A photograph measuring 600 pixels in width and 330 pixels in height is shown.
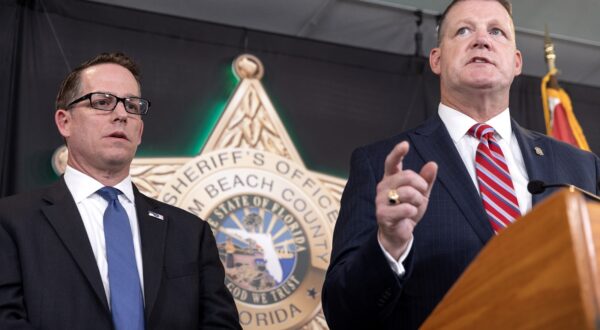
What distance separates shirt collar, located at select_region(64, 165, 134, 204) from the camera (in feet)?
7.36

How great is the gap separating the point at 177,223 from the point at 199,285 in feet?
0.71

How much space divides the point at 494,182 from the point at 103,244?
1078 mm

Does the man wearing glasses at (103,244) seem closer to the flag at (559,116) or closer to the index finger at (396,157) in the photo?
the index finger at (396,157)

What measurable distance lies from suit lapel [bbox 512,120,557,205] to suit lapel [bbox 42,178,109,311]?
1.11m

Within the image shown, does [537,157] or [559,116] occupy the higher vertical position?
[559,116]

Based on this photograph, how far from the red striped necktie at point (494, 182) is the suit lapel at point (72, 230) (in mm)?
995

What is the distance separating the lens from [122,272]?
2.07 m

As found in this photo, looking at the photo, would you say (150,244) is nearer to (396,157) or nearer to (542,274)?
(396,157)

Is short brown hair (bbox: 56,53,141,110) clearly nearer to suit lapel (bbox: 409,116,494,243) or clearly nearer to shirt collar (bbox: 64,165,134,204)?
shirt collar (bbox: 64,165,134,204)

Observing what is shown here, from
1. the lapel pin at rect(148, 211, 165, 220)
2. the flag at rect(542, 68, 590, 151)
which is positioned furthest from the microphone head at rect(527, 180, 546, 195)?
the flag at rect(542, 68, 590, 151)

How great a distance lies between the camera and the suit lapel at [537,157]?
1766 mm

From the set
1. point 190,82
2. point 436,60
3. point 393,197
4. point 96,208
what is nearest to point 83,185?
point 96,208

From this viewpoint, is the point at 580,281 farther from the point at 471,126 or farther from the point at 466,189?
the point at 471,126

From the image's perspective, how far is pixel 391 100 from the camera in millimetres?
4016
